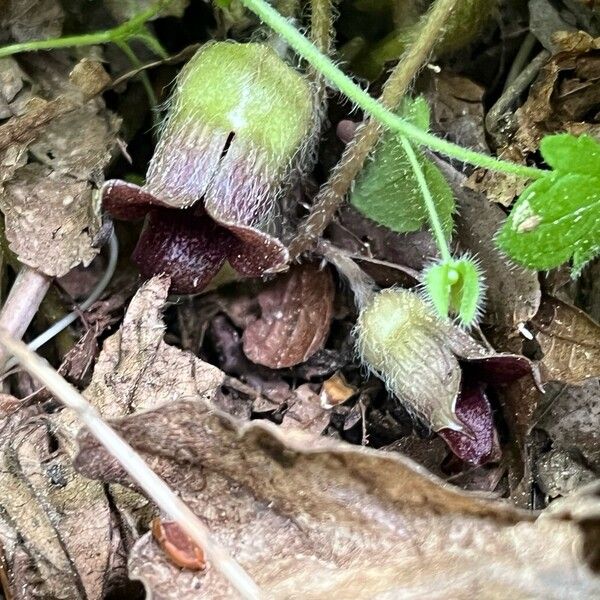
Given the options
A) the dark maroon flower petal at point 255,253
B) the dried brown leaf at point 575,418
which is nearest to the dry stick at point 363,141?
the dark maroon flower petal at point 255,253

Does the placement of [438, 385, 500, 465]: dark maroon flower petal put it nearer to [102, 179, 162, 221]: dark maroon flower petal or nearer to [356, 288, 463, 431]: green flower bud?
[356, 288, 463, 431]: green flower bud

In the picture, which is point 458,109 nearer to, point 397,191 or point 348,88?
point 397,191

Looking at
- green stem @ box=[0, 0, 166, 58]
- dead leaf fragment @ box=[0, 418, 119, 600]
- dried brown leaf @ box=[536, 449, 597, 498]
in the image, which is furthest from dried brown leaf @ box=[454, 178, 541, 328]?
dead leaf fragment @ box=[0, 418, 119, 600]

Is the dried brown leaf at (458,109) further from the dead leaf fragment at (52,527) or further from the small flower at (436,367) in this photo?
the dead leaf fragment at (52,527)

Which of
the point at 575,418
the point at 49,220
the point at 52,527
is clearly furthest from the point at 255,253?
the point at 575,418

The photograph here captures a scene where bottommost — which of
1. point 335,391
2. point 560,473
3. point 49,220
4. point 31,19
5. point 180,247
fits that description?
point 560,473

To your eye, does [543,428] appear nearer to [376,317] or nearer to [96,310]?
[376,317]
